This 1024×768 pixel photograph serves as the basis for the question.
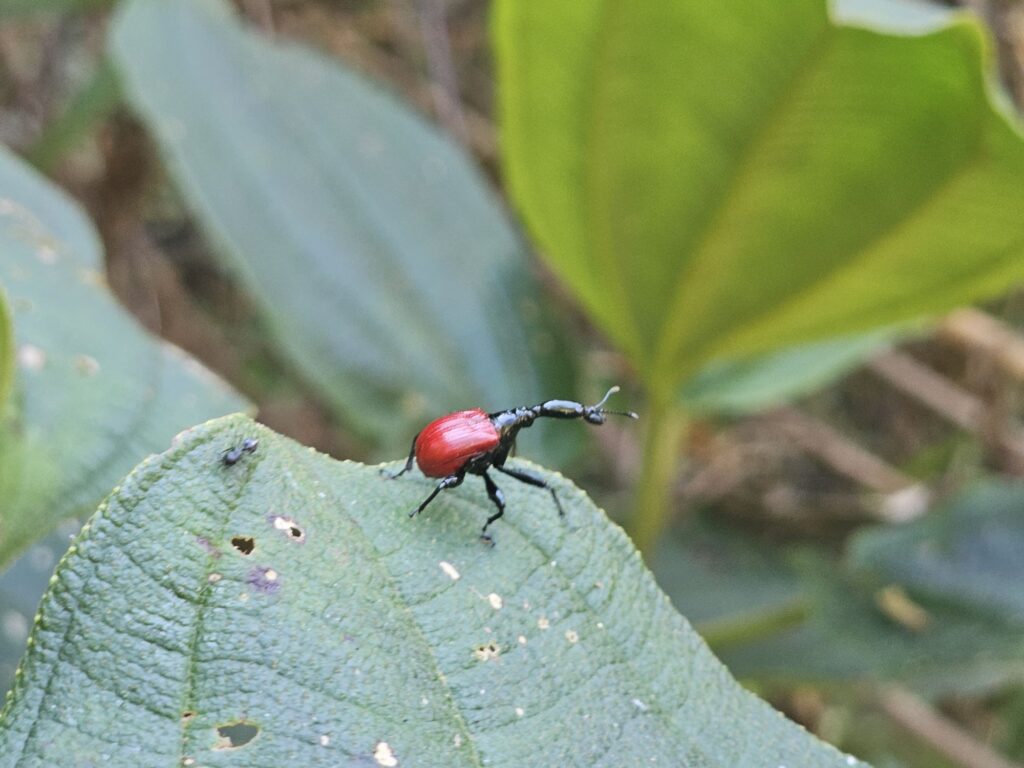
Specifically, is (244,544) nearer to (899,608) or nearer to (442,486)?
(442,486)

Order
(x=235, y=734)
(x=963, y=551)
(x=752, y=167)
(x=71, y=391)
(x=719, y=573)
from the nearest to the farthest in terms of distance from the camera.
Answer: (x=235, y=734) → (x=71, y=391) → (x=752, y=167) → (x=963, y=551) → (x=719, y=573)

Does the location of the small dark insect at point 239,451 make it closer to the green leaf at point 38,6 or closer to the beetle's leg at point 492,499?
the beetle's leg at point 492,499

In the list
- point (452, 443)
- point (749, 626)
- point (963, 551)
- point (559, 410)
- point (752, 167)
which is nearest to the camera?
point (452, 443)

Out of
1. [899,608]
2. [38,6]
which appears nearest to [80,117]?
[38,6]

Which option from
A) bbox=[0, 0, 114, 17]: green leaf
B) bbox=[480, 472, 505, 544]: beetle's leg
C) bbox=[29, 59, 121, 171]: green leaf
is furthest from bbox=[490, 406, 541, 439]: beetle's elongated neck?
bbox=[0, 0, 114, 17]: green leaf

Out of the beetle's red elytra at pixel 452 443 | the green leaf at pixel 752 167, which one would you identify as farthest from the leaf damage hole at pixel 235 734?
the green leaf at pixel 752 167

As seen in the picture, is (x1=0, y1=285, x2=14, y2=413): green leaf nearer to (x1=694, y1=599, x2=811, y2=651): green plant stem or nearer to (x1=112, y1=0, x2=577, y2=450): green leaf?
(x1=112, y1=0, x2=577, y2=450): green leaf

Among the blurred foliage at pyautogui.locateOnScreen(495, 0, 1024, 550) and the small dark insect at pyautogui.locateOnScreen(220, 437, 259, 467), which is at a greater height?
the blurred foliage at pyautogui.locateOnScreen(495, 0, 1024, 550)
